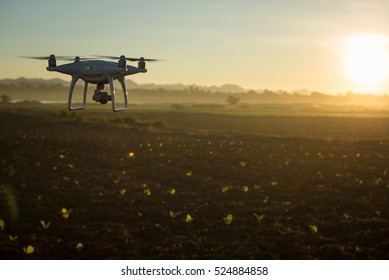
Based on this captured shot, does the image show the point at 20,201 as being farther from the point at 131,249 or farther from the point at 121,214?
the point at 131,249

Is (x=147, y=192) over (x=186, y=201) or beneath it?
over

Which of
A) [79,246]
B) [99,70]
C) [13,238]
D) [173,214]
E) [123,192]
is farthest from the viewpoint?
[123,192]

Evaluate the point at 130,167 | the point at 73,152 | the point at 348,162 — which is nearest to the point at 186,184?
the point at 130,167

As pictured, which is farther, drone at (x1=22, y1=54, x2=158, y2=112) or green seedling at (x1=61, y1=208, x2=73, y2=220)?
green seedling at (x1=61, y1=208, x2=73, y2=220)

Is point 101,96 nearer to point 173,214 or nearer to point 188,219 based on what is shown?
point 188,219

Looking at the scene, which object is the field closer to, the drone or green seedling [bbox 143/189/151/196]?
green seedling [bbox 143/189/151/196]

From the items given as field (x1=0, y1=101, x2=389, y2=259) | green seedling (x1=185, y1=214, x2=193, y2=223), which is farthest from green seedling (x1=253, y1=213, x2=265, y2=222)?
green seedling (x1=185, y1=214, x2=193, y2=223)

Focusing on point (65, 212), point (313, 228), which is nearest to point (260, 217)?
point (313, 228)

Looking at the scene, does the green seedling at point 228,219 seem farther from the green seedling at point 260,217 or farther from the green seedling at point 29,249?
the green seedling at point 29,249
